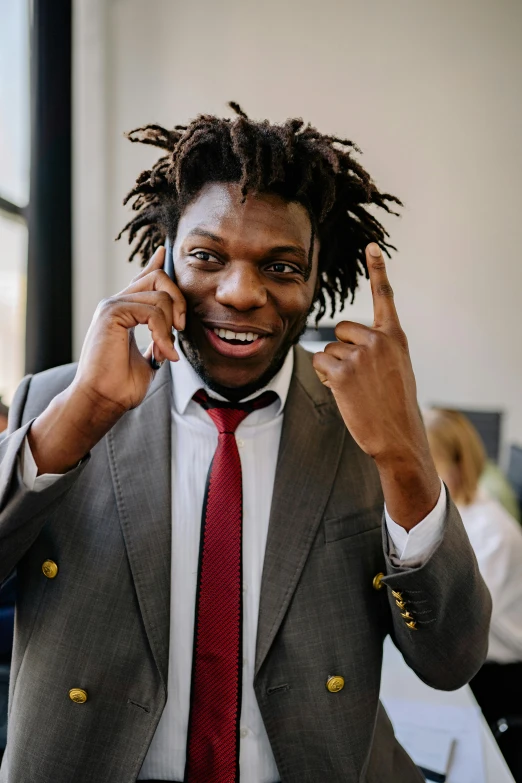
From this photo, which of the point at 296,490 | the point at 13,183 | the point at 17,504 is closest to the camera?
the point at 17,504

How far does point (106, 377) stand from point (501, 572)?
154 cm

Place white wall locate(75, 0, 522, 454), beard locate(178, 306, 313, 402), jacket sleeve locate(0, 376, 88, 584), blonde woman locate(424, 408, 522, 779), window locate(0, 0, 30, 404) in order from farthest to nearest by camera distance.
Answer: white wall locate(75, 0, 522, 454)
window locate(0, 0, 30, 404)
blonde woman locate(424, 408, 522, 779)
beard locate(178, 306, 313, 402)
jacket sleeve locate(0, 376, 88, 584)

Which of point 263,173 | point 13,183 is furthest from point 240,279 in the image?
point 13,183

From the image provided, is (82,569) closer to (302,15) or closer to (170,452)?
(170,452)

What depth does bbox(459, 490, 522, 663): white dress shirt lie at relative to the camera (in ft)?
6.21

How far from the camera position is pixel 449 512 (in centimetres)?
93

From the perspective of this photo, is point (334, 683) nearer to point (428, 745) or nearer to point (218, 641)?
point (218, 641)

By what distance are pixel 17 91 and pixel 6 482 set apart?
2.63m

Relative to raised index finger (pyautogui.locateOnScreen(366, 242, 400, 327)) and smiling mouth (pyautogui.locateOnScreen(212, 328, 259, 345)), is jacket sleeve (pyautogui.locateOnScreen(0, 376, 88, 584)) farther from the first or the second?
raised index finger (pyautogui.locateOnScreen(366, 242, 400, 327))

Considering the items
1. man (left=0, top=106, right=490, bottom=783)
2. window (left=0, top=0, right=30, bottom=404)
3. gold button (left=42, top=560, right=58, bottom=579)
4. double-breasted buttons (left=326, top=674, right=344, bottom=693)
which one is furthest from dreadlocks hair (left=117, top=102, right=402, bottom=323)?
window (left=0, top=0, right=30, bottom=404)

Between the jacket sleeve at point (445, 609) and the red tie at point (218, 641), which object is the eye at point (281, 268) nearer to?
the red tie at point (218, 641)

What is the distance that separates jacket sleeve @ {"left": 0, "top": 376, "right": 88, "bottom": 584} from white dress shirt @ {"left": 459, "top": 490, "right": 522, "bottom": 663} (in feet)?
4.83

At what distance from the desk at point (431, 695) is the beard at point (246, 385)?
0.84 metres

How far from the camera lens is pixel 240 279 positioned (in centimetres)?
98
